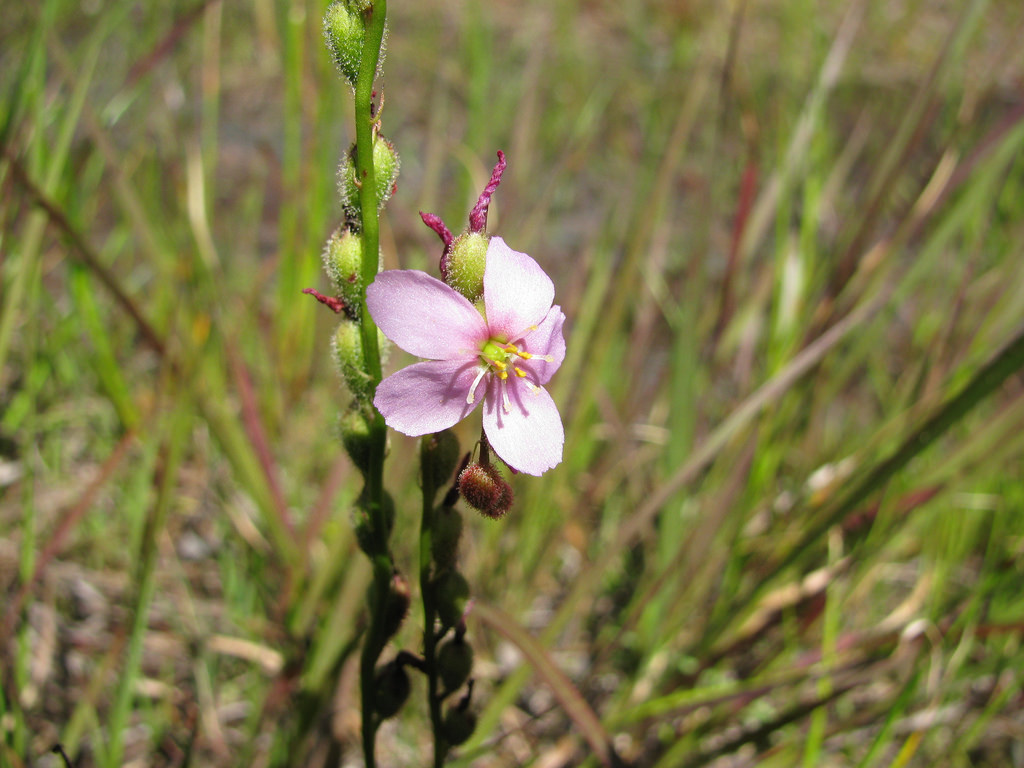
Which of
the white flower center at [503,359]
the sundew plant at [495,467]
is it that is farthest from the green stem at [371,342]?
the white flower center at [503,359]

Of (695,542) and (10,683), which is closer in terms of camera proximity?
(10,683)

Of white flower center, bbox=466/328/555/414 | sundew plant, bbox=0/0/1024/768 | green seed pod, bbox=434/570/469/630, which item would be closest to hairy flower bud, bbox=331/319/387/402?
sundew plant, bbox=0/0/1024/768

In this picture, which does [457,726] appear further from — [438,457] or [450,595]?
[438,457]

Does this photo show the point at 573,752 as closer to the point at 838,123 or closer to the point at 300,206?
the point at 300,206

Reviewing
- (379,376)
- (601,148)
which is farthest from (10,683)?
(601,148)

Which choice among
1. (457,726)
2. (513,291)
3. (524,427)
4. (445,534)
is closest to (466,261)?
(513,291)

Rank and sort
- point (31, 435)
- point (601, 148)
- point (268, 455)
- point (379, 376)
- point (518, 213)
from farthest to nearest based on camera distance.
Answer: point (601, 148), point (518, 213), point (268, 455), point (31, 435), point (379, 376)
